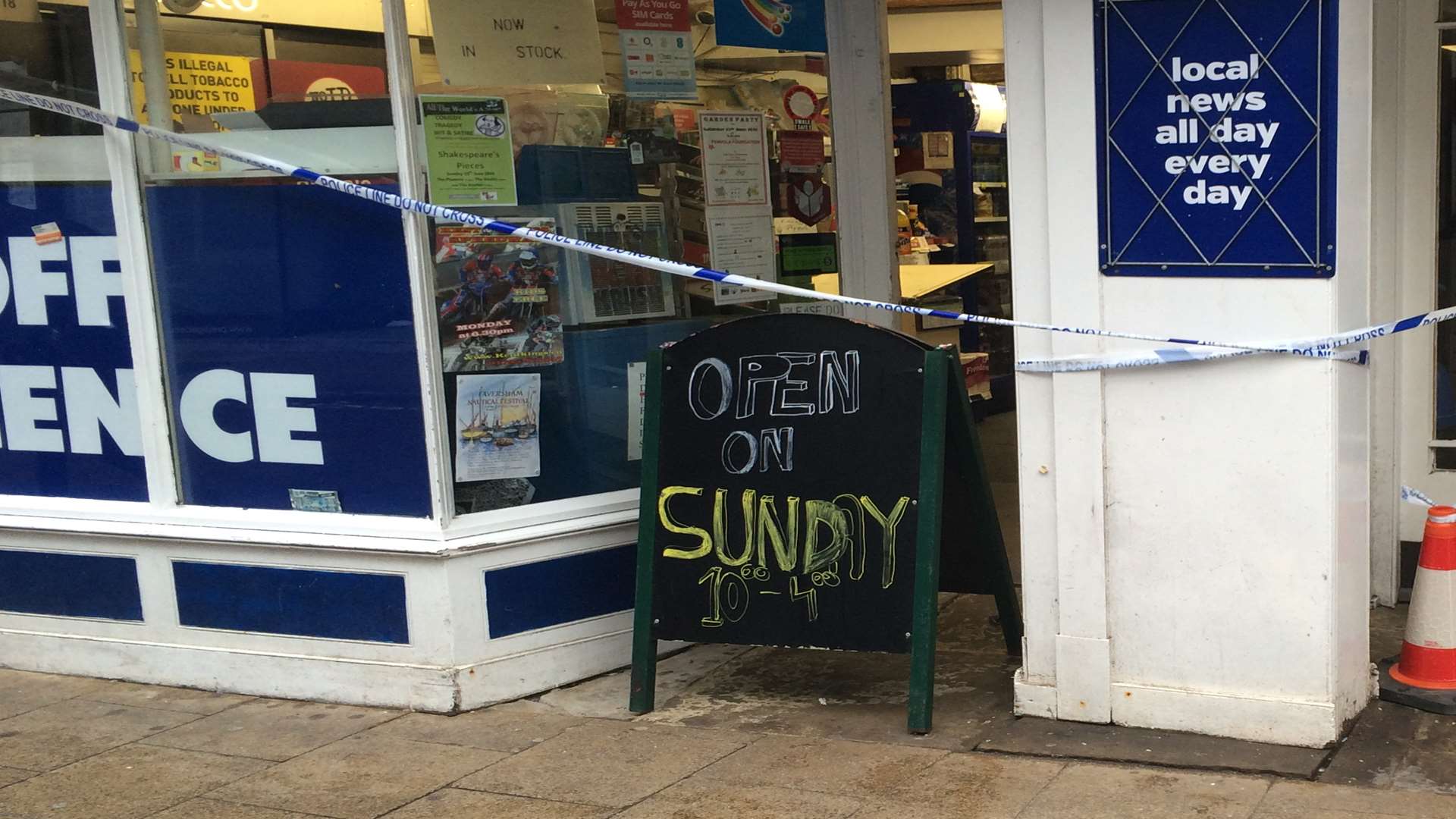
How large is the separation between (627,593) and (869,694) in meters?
1.04

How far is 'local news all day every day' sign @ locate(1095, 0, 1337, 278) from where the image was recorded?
157 inches

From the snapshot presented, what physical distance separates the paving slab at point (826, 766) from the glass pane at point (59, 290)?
8.94ft

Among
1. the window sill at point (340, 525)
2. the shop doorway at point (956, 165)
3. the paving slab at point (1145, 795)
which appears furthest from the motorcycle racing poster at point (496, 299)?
the shop doorway at point (956, 165)

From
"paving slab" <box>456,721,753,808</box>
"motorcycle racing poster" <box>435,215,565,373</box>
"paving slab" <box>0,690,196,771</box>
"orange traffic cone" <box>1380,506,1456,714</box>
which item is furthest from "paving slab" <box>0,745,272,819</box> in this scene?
"orange traffic cone" <box>1380,506,1456,714</box>

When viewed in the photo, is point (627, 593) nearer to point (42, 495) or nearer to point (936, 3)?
point (42, 495)

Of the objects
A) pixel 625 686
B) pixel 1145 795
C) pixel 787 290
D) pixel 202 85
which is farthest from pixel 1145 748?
pixel 202 85

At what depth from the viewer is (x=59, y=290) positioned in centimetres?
555

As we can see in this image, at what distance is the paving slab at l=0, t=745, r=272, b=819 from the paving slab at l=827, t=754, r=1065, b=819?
2113 millimetres

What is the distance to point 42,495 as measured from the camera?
19.0 ft

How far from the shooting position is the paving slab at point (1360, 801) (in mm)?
3760

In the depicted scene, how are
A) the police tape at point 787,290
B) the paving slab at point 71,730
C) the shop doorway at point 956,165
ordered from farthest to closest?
the shop doorway at point 956,165
the paving slab at point 71,730
the police tape at point 787,290

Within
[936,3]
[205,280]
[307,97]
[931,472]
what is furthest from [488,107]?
[936,3]

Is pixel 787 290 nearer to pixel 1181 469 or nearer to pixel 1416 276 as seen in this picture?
pixel 1181 469

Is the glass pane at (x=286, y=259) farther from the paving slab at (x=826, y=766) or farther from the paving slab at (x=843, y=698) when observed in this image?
the paving slab at (x=826, y=766)
